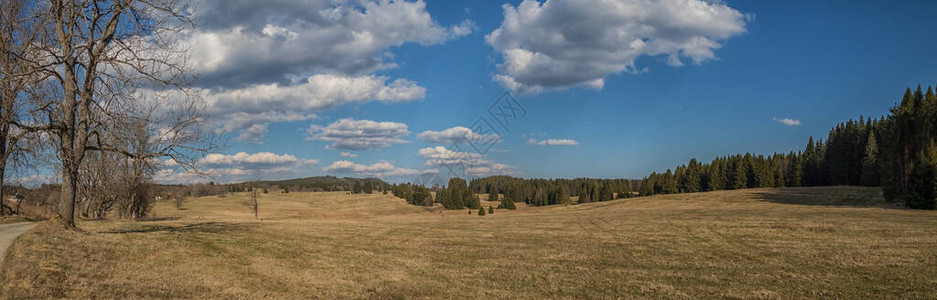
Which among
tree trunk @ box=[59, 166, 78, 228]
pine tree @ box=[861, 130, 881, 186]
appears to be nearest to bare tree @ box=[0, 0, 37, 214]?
tree trunk @ box=[59, 166, 78, 228]

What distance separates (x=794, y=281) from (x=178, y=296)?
15884 mm

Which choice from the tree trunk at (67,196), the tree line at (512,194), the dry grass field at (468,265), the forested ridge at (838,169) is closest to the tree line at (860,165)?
the forested ridge at (838,169)

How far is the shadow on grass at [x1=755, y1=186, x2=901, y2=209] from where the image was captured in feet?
187

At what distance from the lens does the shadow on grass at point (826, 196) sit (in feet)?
187

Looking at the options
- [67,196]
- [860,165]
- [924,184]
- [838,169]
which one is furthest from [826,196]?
[67,196]

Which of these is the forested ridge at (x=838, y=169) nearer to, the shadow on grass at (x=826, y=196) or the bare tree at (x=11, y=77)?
the shadow on grass at (x=826, y=196)

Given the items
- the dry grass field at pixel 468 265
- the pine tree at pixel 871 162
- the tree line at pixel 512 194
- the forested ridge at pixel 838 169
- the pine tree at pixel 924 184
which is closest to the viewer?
the dry grass field at pixel 468 265

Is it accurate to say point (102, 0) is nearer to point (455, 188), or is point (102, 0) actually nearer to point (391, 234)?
point (391, 234)

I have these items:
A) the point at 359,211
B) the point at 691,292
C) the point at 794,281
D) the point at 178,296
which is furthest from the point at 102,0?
the point at 359,211

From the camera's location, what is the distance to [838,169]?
10075 centimetres

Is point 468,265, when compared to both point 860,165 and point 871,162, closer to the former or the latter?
point 871,162

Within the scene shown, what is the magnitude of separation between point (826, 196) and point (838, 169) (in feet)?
155

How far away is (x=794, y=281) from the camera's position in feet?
42.1

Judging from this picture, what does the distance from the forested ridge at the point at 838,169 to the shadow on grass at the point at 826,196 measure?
2.36 meters
